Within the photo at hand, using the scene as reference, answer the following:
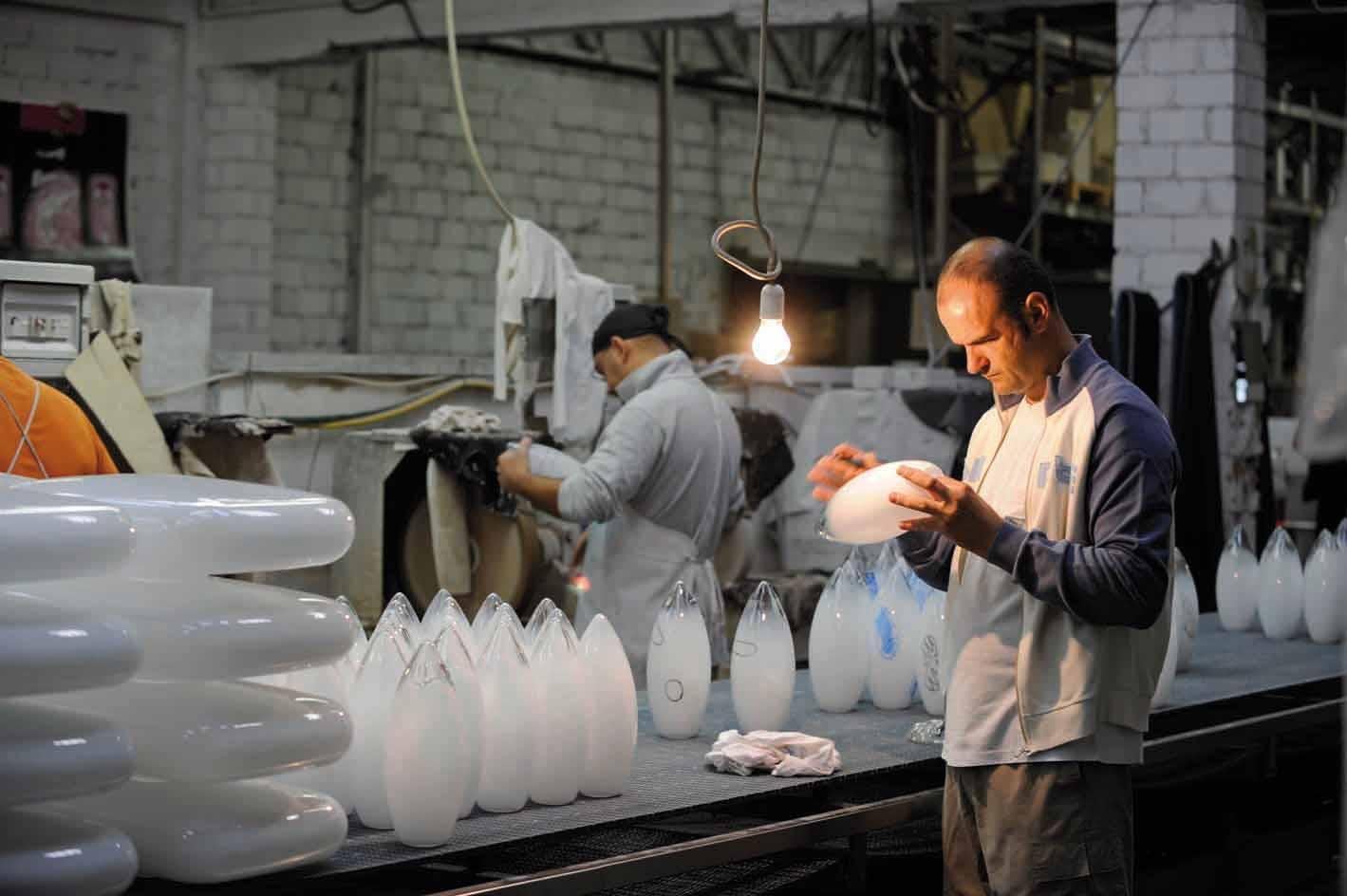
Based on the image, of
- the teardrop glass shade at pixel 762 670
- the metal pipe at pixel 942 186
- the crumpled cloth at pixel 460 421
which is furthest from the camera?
the metal pipe at pixel 942 186

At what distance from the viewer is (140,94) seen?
411 inches

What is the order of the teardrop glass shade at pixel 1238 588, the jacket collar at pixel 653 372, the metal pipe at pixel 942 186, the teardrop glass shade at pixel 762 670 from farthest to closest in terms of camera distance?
the metal pipe at pixel 942 186 → the jacket collar at pixel 653 372 → the teardrop glass shade at pixel 1238 588 → the teardrop glass shade at pixel 762 670

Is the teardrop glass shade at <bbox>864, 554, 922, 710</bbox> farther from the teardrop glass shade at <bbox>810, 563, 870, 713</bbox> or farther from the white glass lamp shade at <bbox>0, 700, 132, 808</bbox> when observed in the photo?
the white glass lamp shade at <bbox>0, 700, 132, 808</bbox>

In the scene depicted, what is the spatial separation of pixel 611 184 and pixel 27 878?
10.6 m

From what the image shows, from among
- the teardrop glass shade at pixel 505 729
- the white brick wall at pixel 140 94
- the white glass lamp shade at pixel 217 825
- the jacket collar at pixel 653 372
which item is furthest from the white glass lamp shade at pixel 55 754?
the white brick wall at pixel 140 94

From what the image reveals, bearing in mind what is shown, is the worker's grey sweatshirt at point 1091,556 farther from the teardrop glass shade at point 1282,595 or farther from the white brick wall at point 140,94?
the white brick wall at point 140,94

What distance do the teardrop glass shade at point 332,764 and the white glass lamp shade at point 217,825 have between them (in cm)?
17

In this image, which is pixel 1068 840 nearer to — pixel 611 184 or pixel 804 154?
pixel 611 184

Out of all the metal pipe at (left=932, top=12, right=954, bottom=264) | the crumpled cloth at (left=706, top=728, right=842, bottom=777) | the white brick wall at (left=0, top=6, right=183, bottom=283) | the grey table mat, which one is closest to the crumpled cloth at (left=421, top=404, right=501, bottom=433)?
the grey table mat

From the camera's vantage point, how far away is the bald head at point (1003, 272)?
8.76 ft

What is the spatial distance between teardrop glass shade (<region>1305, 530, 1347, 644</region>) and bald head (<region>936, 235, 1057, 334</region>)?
2.24 metres

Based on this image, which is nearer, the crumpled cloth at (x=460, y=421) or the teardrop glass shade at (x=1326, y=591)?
the teardrop glass shade at (x=1326, y=591)

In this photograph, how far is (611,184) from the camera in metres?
12.4

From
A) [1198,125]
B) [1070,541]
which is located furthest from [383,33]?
[1070,541]
